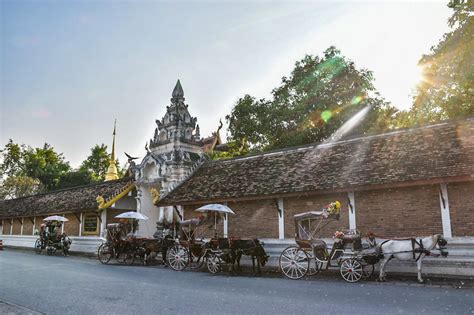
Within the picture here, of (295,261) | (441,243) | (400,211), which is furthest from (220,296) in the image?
(400,211)

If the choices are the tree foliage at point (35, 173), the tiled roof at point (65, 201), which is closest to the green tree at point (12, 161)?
the tree foliage at point (35, 173)

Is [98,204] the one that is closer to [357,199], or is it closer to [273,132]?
[273,132]

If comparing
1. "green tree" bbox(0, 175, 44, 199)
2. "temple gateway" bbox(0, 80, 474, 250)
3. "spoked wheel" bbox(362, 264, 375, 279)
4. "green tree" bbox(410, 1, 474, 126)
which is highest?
"green tree" bbox(410, 1, 474, 126)

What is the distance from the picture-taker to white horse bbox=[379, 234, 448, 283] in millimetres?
10234

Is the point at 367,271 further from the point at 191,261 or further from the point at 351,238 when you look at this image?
the point at 191,261

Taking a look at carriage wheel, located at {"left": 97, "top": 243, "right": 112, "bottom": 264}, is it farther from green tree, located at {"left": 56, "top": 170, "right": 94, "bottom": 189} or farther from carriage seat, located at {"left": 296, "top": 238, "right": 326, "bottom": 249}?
green tree, located at {"left": 56, "top": 170, "right": 94, "bottom": 189}

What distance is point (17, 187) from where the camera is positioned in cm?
4769

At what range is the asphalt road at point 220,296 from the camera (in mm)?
6922

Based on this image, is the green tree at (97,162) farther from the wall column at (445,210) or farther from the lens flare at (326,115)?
the wall column at (445,210)

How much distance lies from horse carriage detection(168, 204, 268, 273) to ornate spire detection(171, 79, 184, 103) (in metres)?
13.3

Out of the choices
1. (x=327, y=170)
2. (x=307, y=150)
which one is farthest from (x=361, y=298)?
(x=307, y=150)

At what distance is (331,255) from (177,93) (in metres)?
18.4

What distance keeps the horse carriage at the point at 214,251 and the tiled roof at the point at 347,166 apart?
7.41 feet

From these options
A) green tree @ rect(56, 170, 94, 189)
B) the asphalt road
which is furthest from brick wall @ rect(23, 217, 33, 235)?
green tree @ rect(56, 170, 94, 189)
